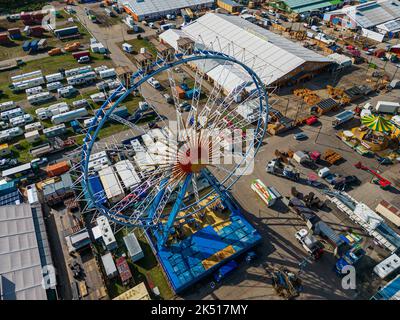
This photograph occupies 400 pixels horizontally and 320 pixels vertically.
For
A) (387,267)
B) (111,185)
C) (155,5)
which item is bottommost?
(387,267)

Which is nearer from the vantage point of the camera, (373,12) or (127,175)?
(127,175)

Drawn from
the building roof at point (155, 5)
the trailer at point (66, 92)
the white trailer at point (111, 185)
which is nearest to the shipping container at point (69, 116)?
the trailer at point (66, 92)

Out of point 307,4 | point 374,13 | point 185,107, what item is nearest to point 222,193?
point 185,107

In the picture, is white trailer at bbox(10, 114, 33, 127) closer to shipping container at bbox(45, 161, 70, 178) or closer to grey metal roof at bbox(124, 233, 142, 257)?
shipping container at bbox(45, 161, 70, 178)

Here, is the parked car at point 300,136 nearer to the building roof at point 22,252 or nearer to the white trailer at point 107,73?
the building roof at point 22,252

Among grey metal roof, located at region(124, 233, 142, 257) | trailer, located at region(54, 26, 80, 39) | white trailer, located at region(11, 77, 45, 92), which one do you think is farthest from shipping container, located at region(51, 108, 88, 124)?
trailer, located at region(54, 26, 80, 39)

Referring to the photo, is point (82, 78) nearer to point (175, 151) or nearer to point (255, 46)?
point (255, 46)
